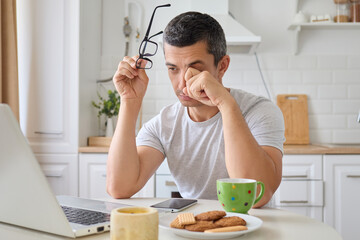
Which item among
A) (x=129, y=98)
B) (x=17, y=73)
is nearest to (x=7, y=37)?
(x=17, y=73)

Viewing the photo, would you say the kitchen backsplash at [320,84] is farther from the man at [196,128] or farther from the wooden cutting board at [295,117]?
the man at [196,128]

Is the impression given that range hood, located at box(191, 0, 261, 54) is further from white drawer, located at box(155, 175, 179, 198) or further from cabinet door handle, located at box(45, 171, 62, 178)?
cabinet door handle, located at box(45, 171, 62, 178)

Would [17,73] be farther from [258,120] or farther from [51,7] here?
[258,120]

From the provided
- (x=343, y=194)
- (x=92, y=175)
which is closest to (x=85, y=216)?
(x=92, y=175)

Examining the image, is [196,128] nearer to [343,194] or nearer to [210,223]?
[210,223]

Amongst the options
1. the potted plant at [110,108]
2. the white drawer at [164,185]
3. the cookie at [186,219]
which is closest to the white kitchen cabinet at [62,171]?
the potted plant at [110,108]

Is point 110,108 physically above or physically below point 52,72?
below

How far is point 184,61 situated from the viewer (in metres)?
1.49

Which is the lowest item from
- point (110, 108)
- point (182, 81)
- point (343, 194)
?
point (343, 194)

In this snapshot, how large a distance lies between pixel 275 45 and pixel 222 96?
1985 millimetres

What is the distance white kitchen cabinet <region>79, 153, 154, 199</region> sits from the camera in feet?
8.66

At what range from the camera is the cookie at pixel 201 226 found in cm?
82

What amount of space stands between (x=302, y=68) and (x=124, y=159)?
6.82 ft

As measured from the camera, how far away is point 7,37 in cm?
258
